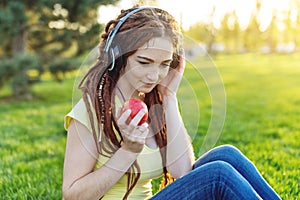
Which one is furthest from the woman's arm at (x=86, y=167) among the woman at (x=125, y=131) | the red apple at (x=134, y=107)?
the red apple at (x=134, y=107)

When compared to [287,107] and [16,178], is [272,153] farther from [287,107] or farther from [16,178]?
[287,107]

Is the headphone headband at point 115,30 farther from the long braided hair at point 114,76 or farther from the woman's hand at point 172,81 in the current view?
the woman's hand at point 172,81

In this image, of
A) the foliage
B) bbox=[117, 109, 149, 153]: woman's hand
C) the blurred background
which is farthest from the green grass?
the foliage

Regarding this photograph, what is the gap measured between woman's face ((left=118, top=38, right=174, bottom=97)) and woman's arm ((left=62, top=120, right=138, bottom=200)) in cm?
27

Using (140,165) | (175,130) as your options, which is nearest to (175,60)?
(175,130)

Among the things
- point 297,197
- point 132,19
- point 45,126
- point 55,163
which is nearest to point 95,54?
point 132,19

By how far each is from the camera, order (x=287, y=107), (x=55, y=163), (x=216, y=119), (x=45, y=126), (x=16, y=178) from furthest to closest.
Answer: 1. (x=287, y=107)
2. (x=45, y=126)
3. (x=55, y=163)
4. (x=16, y=178)
5. (x=216, y=119)

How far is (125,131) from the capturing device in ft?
5.27

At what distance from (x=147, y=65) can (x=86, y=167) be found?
1.41 feet

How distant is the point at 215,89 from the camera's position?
2.05 metres

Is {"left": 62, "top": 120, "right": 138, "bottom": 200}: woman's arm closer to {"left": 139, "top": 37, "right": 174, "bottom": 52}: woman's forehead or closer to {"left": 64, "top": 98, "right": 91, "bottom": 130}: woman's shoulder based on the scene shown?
{"left": 64, "top": 98, "right": 91, "bottom": 130}: woman's shoulder

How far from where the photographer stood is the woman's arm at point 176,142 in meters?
2.02

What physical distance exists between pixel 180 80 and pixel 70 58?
22.5 feet

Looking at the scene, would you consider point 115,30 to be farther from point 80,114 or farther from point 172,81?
point 172,81
